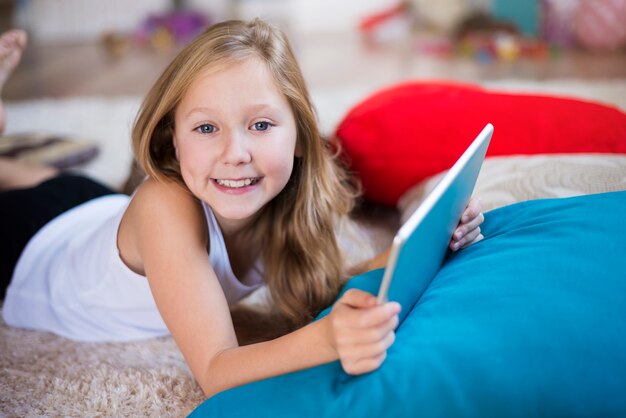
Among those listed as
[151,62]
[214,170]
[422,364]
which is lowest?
[151,62]

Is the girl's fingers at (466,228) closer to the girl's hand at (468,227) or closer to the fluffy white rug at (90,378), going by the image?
the girl's hand at (468,227)

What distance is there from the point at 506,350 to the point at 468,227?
0.29 meters

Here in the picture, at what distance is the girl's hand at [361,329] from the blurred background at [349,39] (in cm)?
230

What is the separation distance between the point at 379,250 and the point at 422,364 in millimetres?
769

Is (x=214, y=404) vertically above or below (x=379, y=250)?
above

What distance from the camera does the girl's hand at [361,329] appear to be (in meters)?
0.69

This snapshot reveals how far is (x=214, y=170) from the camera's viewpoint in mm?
952

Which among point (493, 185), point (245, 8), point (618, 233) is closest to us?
point (618, 233)

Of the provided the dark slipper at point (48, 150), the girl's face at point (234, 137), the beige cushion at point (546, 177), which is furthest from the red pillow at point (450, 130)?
the dark slipper at point (48, 150)

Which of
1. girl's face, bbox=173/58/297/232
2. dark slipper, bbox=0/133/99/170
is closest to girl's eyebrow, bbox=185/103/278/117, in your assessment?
girl's face, bbox=173/58/297/232

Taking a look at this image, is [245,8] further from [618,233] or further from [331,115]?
[618,233]

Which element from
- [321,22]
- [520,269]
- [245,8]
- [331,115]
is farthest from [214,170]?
[321,22]

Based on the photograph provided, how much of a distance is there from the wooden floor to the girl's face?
2050 mm

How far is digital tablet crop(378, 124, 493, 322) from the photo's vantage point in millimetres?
628
